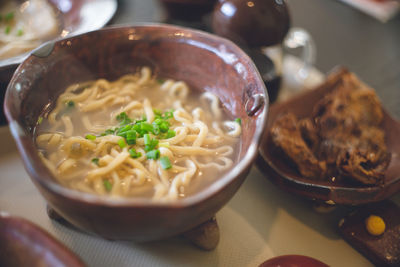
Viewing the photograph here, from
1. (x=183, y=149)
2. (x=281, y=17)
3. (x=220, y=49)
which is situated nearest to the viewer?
(x=183, y=149)

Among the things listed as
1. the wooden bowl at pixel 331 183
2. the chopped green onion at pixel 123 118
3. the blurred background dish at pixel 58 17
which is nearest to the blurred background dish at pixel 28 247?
the chopped green onion at pixel 123 118

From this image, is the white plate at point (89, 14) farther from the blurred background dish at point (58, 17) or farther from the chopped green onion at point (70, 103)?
the chopped green onion at point (70, 103)

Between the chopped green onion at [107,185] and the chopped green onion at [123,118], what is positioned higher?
the chopped green onion at [107,185]

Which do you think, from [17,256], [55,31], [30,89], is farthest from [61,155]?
[55,31]

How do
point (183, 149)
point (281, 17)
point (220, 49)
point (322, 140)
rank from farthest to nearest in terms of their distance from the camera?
point (281, 17)
point (322, 140)
point (220, 49)
point (183, 149)

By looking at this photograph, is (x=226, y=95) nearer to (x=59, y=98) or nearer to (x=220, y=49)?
(x=220, y=49)

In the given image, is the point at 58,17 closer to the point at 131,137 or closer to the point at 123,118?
the point at 123,118
